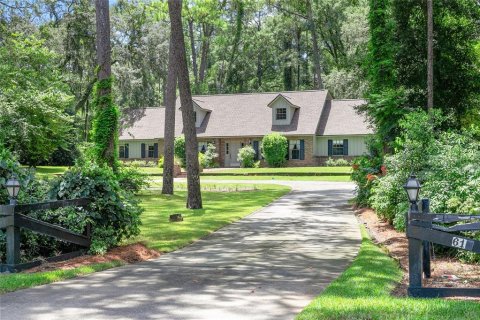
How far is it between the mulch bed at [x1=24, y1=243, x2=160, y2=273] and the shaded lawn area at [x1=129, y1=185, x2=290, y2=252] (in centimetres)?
59

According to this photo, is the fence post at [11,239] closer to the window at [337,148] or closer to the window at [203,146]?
the window at [337,148]

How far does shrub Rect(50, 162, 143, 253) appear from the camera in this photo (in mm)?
10633

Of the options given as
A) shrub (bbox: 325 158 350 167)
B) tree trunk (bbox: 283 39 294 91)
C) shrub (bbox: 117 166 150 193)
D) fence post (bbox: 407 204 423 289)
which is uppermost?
tree trunk (bbox: 283 39 294 91)

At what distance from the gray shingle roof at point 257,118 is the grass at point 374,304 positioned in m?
38.7

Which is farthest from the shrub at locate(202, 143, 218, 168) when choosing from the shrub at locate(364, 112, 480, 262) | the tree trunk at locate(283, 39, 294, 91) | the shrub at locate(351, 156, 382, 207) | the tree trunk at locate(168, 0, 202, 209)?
the shrub at locate(364, 112, 480, 262)

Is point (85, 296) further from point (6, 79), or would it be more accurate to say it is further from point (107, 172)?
point (6, 79)

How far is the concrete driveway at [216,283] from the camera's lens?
6.49m

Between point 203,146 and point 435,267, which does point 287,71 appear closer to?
point 203,146

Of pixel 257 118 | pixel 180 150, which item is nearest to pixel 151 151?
pixel 180 150

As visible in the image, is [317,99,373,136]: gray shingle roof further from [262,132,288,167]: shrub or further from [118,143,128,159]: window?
[118,143,128,159]: window

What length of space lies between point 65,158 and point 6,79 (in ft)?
66.0

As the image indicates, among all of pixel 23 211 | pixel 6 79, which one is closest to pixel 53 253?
pixel 23 211

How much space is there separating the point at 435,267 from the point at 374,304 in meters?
3.39

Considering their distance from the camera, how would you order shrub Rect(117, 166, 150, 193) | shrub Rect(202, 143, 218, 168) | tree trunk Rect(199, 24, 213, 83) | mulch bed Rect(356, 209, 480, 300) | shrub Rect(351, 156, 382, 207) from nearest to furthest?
mulch bed Rect(356, 209, 480, 300), shrub Rect(351, 156, 382, 207), shrub Rect(117, 166, 150, 193), shrub Rect(202, 143, 218, 168), tree trunk Rect(199, 24, 213, 83)
